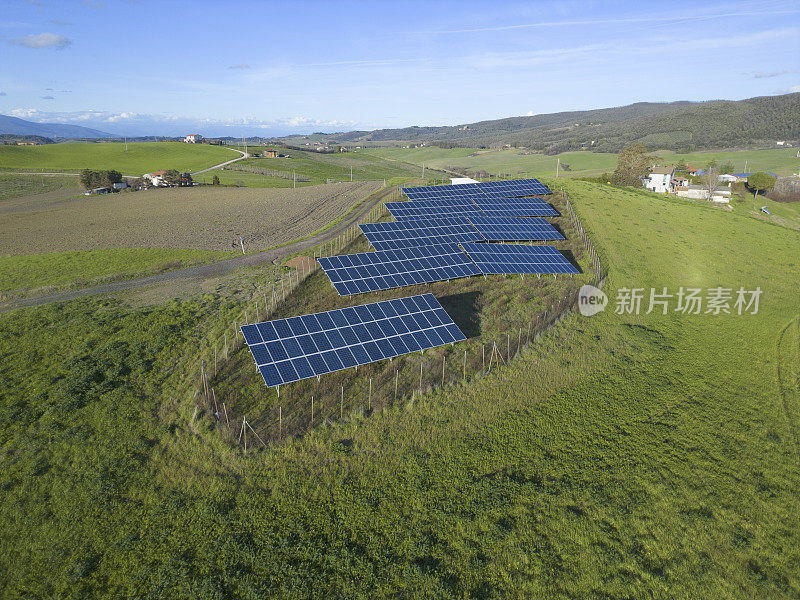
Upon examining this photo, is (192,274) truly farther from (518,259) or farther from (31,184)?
(31,184)

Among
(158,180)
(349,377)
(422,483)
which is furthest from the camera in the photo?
(158,180)

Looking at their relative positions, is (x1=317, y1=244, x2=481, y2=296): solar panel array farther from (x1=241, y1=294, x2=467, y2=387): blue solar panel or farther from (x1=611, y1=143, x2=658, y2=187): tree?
(x1=611, y1=143, x2=658, y2=187): tree

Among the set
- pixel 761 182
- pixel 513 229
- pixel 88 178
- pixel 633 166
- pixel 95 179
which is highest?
pixel 88 178

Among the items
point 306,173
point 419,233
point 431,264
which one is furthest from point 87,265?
point 306,173

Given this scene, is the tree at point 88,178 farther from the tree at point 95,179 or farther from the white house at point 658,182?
the white house at point 658,182

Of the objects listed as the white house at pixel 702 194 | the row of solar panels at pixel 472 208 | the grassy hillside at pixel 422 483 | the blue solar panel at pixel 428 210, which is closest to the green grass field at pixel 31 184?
the grassy hillside at pixel 422 483

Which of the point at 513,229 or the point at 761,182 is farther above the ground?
the point at 761,182

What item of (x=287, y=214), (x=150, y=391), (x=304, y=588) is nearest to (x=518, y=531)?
(x=304, y=588)

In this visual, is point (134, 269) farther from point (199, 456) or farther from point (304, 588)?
point (304, 588)
